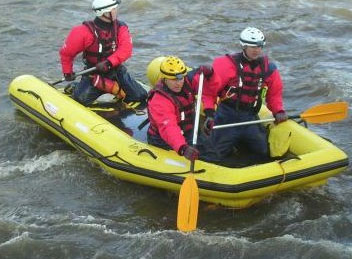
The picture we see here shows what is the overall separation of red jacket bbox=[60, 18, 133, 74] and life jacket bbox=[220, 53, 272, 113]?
1.50m

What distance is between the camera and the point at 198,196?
5211mm

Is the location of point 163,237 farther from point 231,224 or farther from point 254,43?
point 254,43

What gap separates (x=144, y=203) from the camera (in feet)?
19.4

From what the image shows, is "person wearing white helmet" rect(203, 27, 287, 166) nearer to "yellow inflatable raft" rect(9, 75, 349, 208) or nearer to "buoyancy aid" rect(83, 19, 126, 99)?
"yellow inflatable raft" rect(9, 75, 349, 208)

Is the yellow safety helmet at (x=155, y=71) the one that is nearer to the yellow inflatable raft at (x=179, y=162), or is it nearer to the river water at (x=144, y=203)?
the yellow inflatable raft at (x=179, y=162)

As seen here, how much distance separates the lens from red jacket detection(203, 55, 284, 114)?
579cm

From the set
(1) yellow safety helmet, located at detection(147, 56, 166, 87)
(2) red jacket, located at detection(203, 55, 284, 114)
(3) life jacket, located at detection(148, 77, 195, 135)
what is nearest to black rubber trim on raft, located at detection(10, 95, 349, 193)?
(3) life jacket, located at detection(148, 77, 195, 135)

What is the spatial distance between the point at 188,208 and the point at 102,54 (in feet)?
8.32

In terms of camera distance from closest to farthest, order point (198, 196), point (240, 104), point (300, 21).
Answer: point (198, 196), point (240, 104), point (300, 21)

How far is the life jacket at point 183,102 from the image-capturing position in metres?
5.47

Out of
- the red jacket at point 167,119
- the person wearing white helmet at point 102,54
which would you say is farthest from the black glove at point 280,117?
the person wearing white helmet at point 102,54

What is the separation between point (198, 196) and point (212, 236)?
15.6 inches

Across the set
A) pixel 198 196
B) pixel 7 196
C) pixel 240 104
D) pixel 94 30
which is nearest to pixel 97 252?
pixel 198 196

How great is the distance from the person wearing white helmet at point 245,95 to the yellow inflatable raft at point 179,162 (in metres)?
0.31
